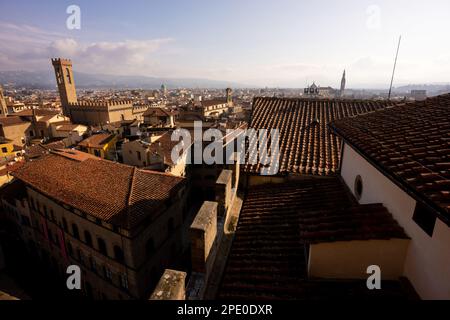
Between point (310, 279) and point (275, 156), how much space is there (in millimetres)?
6128

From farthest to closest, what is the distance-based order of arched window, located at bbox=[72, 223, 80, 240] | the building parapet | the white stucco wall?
1. arched window, located at bbox=[72, 223, 80, 240]
2. the building parapet
3. the white stucco wall

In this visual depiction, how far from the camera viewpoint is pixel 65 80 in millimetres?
69562

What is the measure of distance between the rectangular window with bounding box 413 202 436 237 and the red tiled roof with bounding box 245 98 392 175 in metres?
5.03

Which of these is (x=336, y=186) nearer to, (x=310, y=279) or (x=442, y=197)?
(x=310, y=279)

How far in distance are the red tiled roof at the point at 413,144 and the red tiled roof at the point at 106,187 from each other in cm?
1399

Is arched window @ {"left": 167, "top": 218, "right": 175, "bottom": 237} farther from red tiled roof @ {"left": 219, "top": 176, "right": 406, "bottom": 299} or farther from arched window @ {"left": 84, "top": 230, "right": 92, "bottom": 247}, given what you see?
red tiled roof @ {"left": 219, "top": 176, "right": 406, "bottom": 299}

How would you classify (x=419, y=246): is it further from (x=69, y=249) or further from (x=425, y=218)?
(x=69, y=249)

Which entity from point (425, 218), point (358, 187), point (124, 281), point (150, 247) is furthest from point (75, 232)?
point (425, 218)

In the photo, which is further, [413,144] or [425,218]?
[413,144]

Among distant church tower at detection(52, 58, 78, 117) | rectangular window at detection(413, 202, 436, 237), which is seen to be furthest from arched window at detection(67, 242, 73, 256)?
distant church tower at detection(52, 58, 78, 117)

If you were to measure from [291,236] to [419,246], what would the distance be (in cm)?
285

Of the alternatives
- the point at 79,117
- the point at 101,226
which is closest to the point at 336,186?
the point at 101,226

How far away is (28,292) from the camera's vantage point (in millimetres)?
23156

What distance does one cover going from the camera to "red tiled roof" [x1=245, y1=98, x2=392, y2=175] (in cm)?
985
